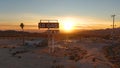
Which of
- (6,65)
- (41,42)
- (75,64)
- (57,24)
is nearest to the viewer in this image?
(6,65)

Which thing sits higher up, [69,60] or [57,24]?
[57,24]

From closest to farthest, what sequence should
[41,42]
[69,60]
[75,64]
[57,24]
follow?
[75,64] < [69,60] < [57,24] < [41,42]

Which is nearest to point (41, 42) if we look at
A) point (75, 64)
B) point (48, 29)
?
point (48, 29)

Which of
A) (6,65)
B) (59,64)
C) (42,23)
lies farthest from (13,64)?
(42,23)

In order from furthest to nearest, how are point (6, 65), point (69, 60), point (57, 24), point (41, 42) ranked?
point (41, 42), point (57, 24), point (69, 60), point (6, 65)

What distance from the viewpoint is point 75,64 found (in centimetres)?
3297

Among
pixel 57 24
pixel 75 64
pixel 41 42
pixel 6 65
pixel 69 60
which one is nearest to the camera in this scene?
pixel 6 65

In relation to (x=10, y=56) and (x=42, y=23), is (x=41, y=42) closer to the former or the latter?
(x=42, y=23)

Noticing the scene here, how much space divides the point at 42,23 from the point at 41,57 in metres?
8.47

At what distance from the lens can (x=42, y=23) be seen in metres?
43.8

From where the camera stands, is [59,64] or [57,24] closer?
[59,64]

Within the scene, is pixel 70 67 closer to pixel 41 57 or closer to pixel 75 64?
pixel 75 64

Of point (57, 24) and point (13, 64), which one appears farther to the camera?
point (57, 24)

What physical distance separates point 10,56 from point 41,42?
14607 mm
